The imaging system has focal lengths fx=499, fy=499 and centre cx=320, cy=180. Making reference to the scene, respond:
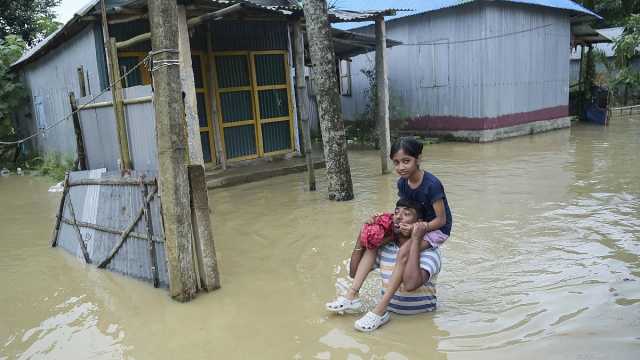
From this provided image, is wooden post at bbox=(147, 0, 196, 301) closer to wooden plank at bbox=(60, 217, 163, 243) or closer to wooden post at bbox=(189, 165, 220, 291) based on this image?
wooden post at bbox=(189, 165, 220, 291)

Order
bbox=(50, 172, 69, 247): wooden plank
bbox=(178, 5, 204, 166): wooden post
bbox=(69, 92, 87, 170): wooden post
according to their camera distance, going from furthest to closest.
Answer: bbox=(178, 5, 204, 166): wooden post → bbox=(69, 92, 87, 170): wooden post → bbox=(50, 172, 69, 247): wooden plank

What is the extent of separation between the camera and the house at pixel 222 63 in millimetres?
8609

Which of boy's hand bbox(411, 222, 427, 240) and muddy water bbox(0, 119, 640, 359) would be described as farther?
boy's hand bbox(411, 222, 427, 240)

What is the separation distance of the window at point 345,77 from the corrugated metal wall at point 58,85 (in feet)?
31.1

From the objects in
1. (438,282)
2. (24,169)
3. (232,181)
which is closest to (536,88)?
(232,181)

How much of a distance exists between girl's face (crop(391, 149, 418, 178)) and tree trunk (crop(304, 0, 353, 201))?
13.1 ft

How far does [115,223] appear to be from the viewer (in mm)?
5266

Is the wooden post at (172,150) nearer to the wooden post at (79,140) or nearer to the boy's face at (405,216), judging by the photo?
the boy's face at (405,216)

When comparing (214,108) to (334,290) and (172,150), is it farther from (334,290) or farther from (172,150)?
(334,290)

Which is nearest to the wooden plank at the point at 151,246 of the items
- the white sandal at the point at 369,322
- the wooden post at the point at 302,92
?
the white sandal at the point at 369,322

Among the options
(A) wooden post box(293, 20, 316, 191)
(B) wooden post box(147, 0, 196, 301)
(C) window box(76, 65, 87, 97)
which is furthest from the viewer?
(C) window box(76, 65, 87, 97)

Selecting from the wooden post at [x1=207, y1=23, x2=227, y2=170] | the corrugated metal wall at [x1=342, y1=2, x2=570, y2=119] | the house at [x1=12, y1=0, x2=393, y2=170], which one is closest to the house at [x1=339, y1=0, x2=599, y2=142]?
the corrugated metal wall at [x1=342, y1=2, x2=570, y2=119]

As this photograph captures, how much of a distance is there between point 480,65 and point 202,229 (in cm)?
1137

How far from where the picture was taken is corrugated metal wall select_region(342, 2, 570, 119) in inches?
545
